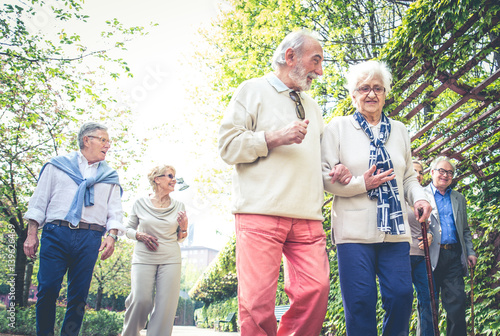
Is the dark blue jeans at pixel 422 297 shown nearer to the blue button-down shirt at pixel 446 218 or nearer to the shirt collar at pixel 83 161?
the blue button-down shirt at pixel 446 218

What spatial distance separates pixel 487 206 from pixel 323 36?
7.08 m

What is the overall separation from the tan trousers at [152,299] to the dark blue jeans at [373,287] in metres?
2.39

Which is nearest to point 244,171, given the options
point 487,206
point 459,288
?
point 459,288

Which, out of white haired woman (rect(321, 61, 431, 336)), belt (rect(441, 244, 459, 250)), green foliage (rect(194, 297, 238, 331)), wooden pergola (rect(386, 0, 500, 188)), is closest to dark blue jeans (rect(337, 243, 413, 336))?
white haired woman (rect(321, 61, 431, 336))

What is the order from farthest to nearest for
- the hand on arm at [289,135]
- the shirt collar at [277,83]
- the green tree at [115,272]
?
the green tree at [115,272], the shirt collar at [277,83], the hand on arm at [289,135]

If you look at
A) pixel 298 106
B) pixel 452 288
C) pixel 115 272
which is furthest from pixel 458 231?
pixel 115 272

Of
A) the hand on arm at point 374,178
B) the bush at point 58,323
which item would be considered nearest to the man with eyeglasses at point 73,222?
the hand on arm at point 374,178

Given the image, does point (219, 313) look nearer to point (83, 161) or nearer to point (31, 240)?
point (83, 161)

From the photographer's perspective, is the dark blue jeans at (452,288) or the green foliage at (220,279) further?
the green foliage at (220,279)

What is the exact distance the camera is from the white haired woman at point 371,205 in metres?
2.35

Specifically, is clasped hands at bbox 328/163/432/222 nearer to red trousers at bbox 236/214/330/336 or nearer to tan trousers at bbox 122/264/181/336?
red trousers at bbox 236/214/330/336

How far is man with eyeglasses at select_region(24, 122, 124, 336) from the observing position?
3.21 metres

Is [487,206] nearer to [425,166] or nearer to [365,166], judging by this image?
[425,166]

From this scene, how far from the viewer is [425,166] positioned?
21.7 ft
